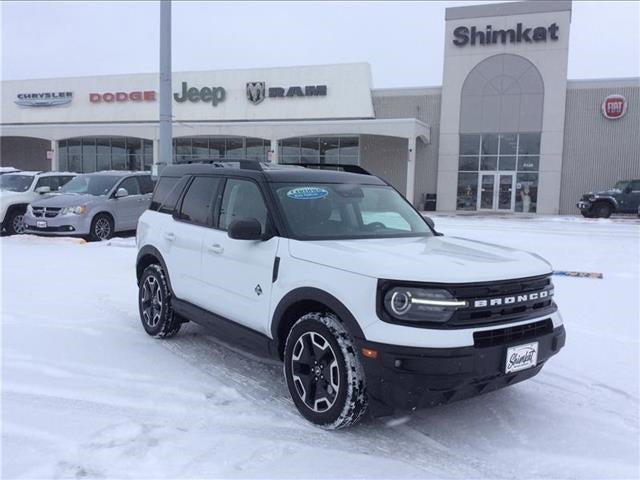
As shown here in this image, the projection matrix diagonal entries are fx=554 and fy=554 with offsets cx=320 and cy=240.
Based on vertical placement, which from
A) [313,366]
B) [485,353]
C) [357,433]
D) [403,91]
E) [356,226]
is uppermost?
[403,91]

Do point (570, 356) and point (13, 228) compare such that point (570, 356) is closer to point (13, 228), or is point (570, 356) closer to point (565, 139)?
point (13, 228)

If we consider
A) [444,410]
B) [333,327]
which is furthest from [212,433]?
[444,410]

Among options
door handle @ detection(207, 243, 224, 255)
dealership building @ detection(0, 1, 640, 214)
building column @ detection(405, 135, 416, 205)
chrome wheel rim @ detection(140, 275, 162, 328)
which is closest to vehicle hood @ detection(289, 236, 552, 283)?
door handle @ detection(207, 243, 224, 255)

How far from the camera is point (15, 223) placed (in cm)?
1403

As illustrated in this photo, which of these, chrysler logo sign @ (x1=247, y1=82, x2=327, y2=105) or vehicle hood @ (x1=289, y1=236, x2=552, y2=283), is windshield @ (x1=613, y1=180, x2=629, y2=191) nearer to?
chrysler logo sign @ (x1=247, y1=82, x2=327, y2=105)

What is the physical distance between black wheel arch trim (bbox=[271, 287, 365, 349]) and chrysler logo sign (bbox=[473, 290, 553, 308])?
741mm

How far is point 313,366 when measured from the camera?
3697 mm

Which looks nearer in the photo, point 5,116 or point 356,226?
point 356,226

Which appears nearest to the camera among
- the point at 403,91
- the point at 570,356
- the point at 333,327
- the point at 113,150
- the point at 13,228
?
the point at 333,327

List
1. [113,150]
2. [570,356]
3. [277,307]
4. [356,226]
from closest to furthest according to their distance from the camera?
[277,307]
[356,226]
[570,356]
[113,150]

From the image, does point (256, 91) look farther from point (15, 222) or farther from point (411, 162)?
point (15, 222)

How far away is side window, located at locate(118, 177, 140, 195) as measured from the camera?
14.0 m

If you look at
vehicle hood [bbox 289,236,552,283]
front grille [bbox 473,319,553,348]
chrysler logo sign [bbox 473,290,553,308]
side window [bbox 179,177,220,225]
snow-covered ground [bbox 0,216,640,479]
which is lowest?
snow-covered ground [bbox 0,216,640,479]

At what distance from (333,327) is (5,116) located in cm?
4298
